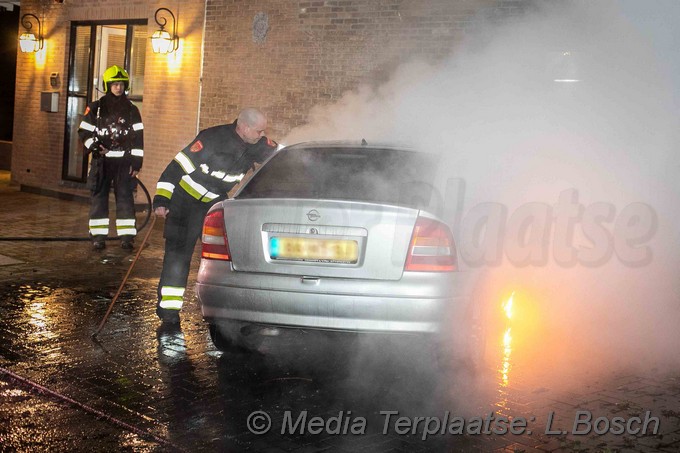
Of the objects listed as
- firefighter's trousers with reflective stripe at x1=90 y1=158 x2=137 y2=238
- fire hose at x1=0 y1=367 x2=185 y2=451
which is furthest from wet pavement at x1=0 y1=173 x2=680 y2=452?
firefighter's trousers with reflective stripe at x1=90 y1=158 x2=137 y2=238

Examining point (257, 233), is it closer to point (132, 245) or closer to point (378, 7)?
point (132, 245)

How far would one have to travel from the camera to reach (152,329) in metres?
5.91

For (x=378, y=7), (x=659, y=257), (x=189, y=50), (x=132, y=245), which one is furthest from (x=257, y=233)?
(x=189, y=50)

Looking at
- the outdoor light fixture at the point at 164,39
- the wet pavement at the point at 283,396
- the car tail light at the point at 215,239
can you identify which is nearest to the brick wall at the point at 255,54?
the outdoor light fixture at the point at 164,39

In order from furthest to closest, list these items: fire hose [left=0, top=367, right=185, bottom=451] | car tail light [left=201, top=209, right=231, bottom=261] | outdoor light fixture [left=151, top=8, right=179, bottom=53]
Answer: outdoor light fixture [left=151, top=8, right=179, bottom=53]
car tail light [left=201, top=209, right=231, bottom=261]
fire hose [left=0, top=367, right=185, bottom=451]

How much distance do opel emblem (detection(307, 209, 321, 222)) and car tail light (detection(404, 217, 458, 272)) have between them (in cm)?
55

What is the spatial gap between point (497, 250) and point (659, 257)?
2.55 metres

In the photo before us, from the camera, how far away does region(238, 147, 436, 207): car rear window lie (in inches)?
198

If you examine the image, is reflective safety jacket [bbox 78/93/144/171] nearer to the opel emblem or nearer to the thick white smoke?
the thick white smoke

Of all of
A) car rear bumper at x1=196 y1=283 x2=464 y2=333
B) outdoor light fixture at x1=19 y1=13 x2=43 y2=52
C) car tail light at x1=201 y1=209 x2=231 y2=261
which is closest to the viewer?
car rear bumper at x1=196 y1=283 x2=464 y2=333

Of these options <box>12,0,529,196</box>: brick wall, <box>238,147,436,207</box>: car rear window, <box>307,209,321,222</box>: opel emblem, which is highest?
<box>12,0,529,196</box>: brick wall

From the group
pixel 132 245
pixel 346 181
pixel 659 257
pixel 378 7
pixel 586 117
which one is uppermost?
pixel 378 7

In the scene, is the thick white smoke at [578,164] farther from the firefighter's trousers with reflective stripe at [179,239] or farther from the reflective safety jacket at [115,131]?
the reflective safety jacket at [115,131]

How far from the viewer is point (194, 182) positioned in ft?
19.9
